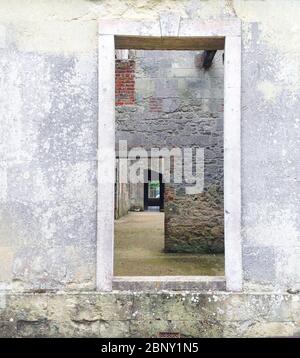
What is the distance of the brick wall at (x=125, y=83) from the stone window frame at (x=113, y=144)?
3.67m

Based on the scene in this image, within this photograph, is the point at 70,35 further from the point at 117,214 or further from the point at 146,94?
the point at 117,214

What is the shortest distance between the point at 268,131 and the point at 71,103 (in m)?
1.81

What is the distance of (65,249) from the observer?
3.50m

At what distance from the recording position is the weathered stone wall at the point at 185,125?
7.13 metres

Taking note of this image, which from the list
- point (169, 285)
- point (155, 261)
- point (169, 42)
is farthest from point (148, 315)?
point (155, 261)

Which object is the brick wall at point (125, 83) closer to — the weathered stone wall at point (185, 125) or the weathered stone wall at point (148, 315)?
the weathered stone wall at point (185, 125)

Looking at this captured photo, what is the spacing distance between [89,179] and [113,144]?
1.26 feet

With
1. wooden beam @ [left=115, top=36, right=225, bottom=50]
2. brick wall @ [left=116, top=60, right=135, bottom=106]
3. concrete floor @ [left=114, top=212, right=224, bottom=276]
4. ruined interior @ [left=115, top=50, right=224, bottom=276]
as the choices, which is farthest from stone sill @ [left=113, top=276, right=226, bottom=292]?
brick wall @ [left=116, top=60, right=135, bottom=106]

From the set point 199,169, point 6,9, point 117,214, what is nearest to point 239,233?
point 6,9

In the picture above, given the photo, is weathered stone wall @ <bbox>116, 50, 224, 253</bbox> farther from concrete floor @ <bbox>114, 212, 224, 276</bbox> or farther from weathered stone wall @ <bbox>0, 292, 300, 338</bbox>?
weathered stone wall @ <bbox>0, 292, 300, 338</bbox>

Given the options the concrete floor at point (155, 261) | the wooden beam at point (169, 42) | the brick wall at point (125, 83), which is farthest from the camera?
the brick wall at point (125, 83)

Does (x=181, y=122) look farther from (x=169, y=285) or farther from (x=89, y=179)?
(x=169, y=285)

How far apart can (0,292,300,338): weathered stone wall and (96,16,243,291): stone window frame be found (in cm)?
12

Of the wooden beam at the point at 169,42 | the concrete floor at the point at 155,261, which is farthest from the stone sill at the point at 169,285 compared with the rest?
the wooden beam at the point at 169,42
